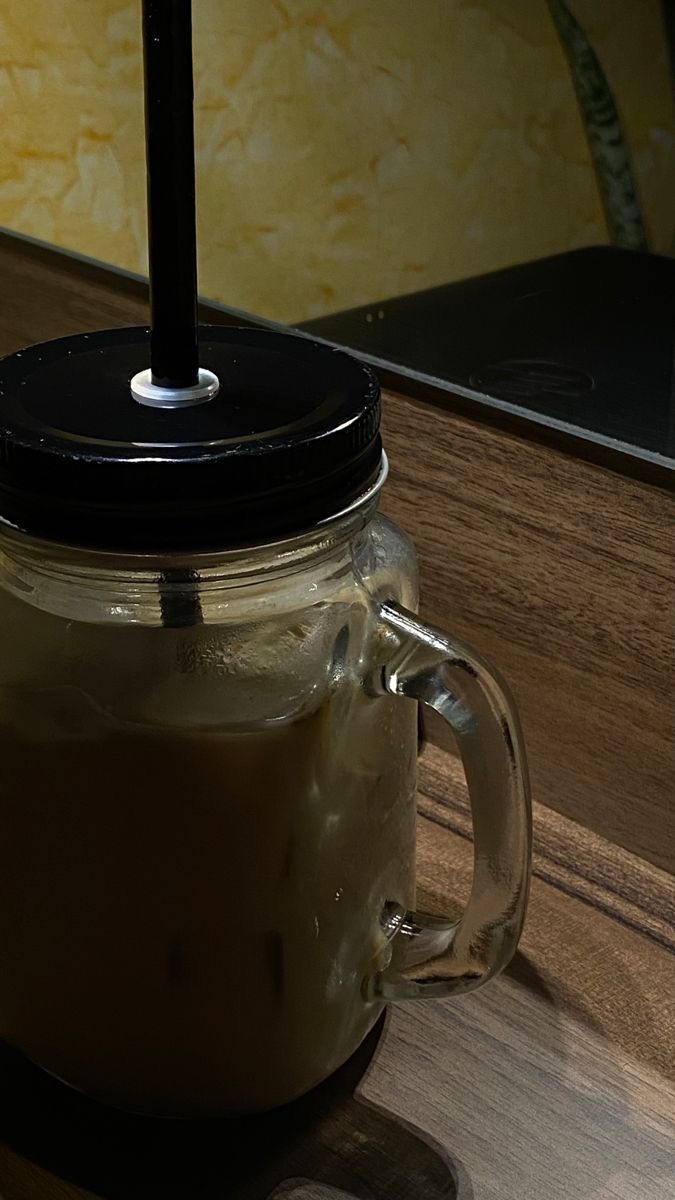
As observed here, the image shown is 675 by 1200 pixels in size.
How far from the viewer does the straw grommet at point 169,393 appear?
42 centimetres

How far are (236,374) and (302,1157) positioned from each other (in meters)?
0.27

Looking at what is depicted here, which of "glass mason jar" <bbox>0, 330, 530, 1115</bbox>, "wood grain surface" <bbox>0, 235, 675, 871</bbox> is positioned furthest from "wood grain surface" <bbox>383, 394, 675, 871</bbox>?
"glass mason jar" <bbox>0, 330, 530, 1115</bbox>

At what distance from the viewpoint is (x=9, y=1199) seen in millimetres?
475

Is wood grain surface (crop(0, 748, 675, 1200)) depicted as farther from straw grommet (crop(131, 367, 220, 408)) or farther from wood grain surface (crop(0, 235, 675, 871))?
straw grommet (crop(131, 367, 220, 408))

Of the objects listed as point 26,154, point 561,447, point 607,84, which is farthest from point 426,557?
point 26,154

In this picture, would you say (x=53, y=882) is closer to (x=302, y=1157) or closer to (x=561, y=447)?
(x=302, y=1157)

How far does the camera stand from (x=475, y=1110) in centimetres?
52

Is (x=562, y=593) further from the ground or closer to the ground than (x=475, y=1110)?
further from the ground

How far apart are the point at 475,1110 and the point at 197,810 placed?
7.0 inches

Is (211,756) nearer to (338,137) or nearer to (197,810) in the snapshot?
(197,810)

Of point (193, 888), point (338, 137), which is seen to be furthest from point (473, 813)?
point (338, 137)

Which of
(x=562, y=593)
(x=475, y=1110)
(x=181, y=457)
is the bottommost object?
(x=475, y=1110)

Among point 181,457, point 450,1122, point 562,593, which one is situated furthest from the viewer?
point 562,593

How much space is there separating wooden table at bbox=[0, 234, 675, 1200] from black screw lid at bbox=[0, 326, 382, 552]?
0.76 feet
